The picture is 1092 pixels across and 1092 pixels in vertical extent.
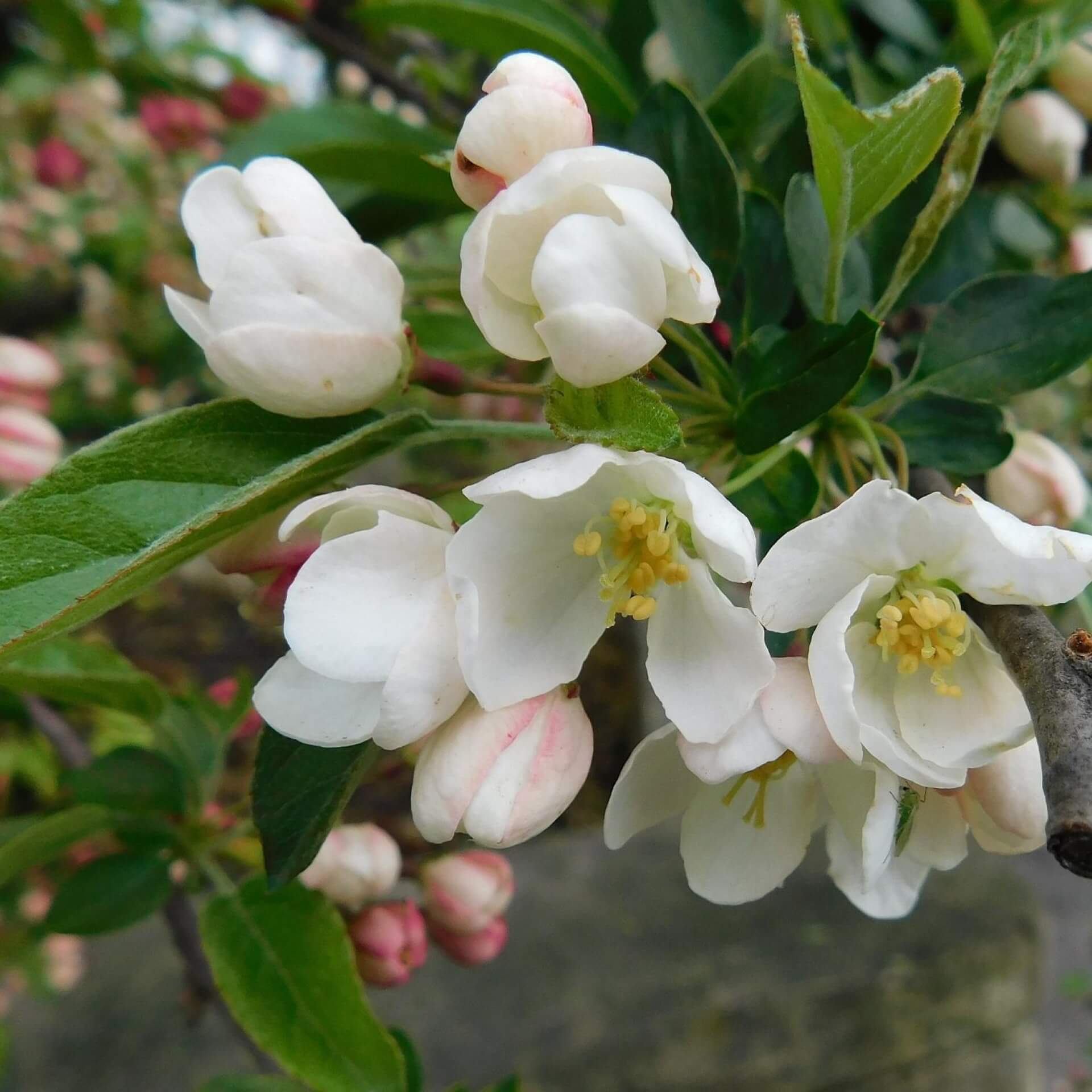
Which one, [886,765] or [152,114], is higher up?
[886,765]

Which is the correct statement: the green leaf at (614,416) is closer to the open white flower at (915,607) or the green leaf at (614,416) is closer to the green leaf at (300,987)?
the open white flower at (915,607)

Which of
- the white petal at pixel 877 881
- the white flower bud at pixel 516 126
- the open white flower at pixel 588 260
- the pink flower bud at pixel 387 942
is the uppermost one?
the white flower bud at pixel 516 126

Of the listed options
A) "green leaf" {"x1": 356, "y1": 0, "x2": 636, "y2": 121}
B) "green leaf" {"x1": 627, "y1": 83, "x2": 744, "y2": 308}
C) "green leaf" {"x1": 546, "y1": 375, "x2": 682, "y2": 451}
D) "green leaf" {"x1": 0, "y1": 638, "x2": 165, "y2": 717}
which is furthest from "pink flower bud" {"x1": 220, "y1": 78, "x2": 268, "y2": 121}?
"green leaf" {"x1": 546, "y1": 375, "x2": 682, "y2": 451}

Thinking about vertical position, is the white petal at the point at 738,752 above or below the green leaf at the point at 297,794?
above

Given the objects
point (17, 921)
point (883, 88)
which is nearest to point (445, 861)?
point (883, 88)

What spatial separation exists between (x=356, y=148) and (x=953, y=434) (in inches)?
22.4

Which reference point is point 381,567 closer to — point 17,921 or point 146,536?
point 146,536

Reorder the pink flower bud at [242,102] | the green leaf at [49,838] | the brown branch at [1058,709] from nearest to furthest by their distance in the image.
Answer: the brown branch at [1058,709]
the green leaf at [49,838]
the pink flower bud at [242,102]

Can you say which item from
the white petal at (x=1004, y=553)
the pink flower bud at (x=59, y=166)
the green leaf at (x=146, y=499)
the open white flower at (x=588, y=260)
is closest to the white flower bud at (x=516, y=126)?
the open white flower at (x=588, y=260)

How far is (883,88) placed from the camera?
901 millimetres

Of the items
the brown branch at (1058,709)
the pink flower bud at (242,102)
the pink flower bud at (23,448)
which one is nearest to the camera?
the brown branch at (1058,709)

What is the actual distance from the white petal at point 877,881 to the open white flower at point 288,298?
1.19ft

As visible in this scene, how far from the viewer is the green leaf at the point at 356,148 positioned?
2.83 ft

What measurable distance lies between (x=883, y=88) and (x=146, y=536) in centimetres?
80
